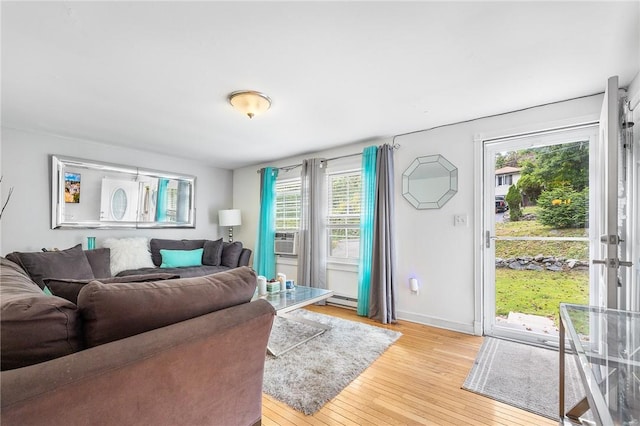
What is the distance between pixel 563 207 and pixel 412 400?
2.26 meters

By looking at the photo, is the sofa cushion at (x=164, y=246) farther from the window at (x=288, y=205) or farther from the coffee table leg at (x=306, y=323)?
the coffee table leg at (x=306, y=323)

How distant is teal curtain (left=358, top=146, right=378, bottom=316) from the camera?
11.4ft

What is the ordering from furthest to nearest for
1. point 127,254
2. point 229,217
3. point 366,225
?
1. point 229,217
2. point 127,254
3. point 366,225

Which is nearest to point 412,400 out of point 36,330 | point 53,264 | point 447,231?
point 447,231

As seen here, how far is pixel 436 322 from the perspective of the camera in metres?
3.12

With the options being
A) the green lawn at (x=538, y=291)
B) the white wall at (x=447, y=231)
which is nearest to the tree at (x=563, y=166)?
the white wall at (x=447, y=231)

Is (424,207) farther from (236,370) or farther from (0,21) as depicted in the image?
(0,21)

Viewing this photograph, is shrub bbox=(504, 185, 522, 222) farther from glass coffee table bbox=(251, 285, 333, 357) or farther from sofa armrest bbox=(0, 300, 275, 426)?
sofa armrest bbox=(0, 300, 275, 426)

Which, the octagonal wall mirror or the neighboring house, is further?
the octagonal wall mirror

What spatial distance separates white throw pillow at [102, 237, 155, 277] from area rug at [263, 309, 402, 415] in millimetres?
2172

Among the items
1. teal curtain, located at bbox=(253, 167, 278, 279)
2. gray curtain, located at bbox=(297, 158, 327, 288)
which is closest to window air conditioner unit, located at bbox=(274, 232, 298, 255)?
teal curtain, located at bbox=(253, 167, 278, 279)

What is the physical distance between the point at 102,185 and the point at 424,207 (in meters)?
4.29

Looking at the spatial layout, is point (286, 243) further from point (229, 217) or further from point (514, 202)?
point (514, 202)

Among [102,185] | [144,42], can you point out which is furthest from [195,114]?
[102,185]
